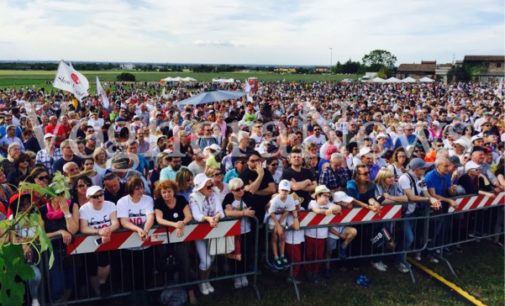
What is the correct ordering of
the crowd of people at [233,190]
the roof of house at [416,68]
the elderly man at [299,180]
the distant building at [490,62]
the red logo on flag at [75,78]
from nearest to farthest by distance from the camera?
1. the crowd of people at [233,190]
2. the elderly man at [299,180]
3. the red logo on flag at [75,78]
4. the distant building at [490,62]
5. the roof of house at [416,68]

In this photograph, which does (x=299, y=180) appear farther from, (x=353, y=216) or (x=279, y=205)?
(x=353, y=216)

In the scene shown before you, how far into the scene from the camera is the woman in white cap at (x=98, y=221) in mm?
4988

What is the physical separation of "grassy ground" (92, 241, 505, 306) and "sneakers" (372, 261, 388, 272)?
8 cm

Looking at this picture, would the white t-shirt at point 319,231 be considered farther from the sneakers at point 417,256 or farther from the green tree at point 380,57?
the green tree at point 380,57

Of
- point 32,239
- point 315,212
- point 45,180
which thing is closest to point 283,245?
point 315,212

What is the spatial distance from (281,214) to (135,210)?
1.89 meters

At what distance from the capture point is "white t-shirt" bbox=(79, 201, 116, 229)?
16.4ft

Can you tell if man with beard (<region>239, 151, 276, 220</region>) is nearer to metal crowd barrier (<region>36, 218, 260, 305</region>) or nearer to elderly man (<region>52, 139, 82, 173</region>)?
metal crowd barrier (<region>36, 218, 260, 305</region>)

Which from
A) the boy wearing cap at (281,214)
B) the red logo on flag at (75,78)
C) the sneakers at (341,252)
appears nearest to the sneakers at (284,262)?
the boy wearing cap at (281,214)

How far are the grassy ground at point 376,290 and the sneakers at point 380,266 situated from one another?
0.08 m

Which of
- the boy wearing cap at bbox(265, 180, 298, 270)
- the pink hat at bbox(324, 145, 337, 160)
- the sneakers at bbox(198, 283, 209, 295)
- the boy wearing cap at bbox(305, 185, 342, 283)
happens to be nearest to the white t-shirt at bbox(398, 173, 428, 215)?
the boy wearing cap at bbox(305, 185, 342, 283)

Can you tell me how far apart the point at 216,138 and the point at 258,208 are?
13.6 feet

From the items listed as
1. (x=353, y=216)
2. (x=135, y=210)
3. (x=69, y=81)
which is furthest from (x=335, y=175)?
(x=69, y=81)

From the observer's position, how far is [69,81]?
1434 cm
